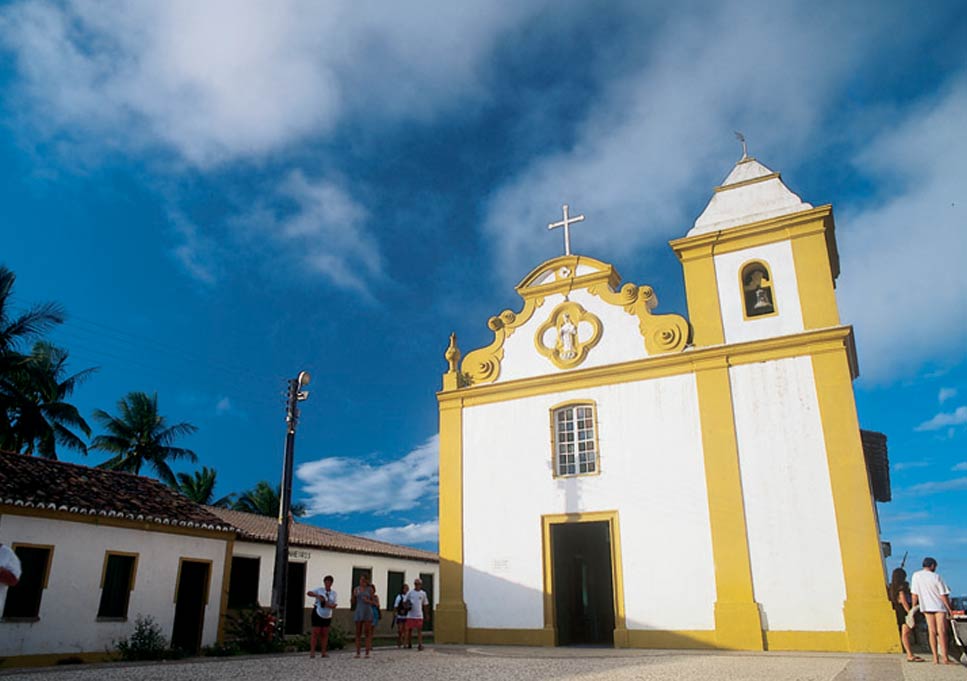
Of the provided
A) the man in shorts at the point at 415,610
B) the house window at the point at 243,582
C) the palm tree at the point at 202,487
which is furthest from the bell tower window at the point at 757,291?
the palm tree at the point at 202,487

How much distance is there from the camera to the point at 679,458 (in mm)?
14219

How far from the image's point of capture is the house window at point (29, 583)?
11.9 metres

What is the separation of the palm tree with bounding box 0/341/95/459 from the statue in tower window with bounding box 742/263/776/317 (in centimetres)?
2041

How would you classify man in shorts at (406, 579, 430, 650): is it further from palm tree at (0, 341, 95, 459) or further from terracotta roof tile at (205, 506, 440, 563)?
palm tree at (0, 341, 95, 459)

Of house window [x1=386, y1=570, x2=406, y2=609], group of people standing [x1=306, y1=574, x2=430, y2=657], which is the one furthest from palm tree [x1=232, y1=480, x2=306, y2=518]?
group of people standing [x1=306, y1=574, x2=430, y2=657]

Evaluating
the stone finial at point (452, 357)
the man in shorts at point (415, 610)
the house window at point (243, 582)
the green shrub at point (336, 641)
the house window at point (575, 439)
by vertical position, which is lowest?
the green shrub at point (336, 641)

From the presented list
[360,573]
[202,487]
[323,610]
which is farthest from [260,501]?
[323,610]

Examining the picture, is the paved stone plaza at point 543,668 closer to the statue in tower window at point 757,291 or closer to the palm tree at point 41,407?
the statue in tower window at point 757,291

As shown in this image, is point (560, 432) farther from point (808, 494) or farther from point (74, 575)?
point (74, 575)

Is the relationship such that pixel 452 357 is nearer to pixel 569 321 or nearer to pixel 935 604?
pixel 569 321

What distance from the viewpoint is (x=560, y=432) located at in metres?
15.8

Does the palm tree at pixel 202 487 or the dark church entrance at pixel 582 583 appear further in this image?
the palm tree at pixel 202 487

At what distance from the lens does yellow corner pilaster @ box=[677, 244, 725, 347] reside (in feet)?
49.0

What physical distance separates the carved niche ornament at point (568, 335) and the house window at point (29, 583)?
34.1 feet
